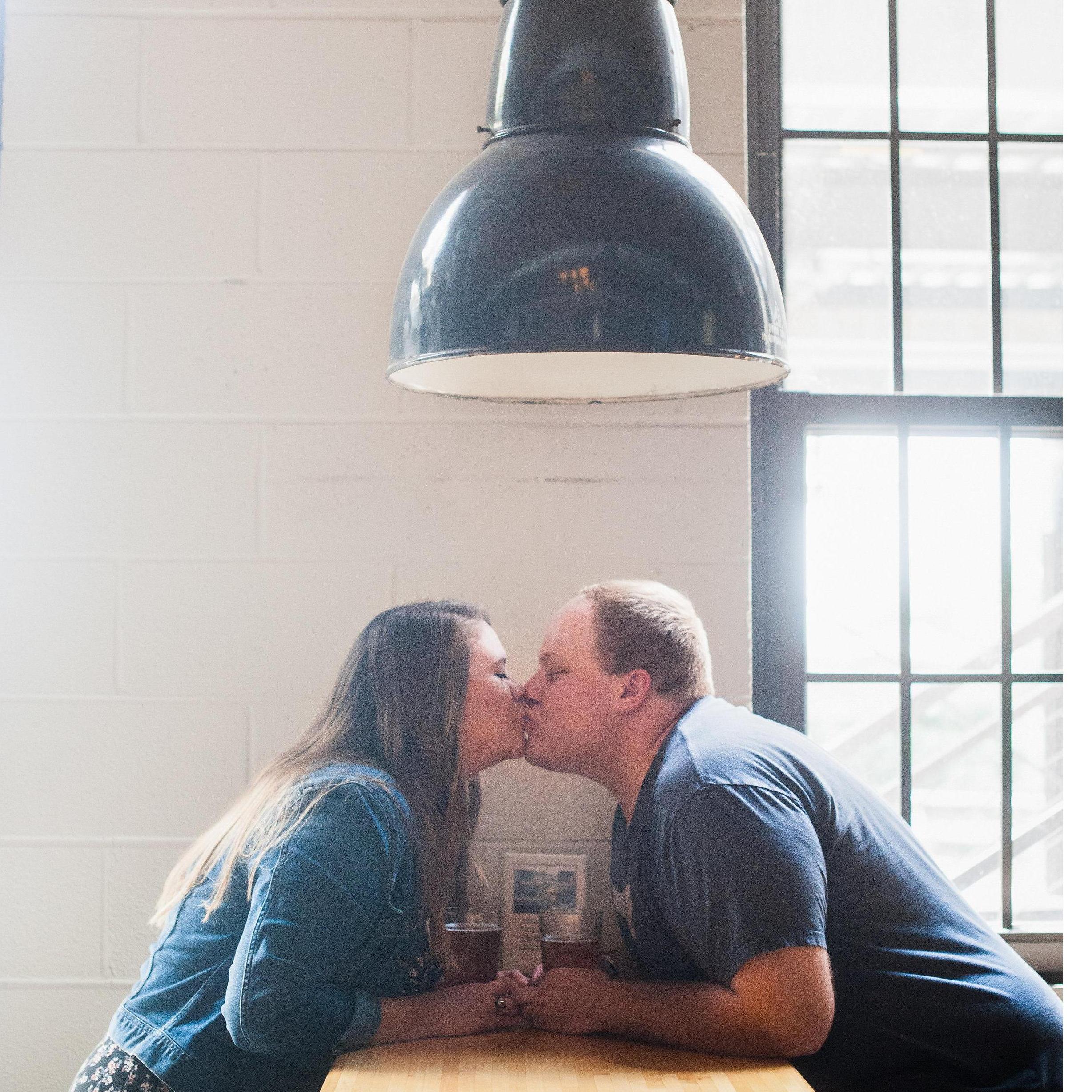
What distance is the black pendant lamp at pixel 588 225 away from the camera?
108cm

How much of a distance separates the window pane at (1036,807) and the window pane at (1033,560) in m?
0.07

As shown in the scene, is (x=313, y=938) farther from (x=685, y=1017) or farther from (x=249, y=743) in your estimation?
(x=249, y=743)

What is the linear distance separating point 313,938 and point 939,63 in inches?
79.4

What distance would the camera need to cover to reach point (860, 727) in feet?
7.29

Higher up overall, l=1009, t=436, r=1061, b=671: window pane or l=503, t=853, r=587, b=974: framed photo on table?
l=1009, t=436, r=1061, b=671: window pane

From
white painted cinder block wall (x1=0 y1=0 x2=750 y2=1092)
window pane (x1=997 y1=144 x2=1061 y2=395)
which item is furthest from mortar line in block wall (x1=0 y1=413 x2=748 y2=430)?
window pane (x1=997 y1=144 x2=1061 y2=395)

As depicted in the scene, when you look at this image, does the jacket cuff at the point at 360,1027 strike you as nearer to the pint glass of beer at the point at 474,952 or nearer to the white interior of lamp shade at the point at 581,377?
the pint glass of beer at the point at 474,952

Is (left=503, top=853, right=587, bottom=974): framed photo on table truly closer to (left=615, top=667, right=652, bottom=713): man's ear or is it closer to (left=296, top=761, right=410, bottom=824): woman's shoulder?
(left=615, top=667, right=652, bottom=713): man's ear

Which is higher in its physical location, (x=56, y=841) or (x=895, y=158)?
(x=895, y=158)

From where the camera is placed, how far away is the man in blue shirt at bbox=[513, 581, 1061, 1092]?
1439 millimetres

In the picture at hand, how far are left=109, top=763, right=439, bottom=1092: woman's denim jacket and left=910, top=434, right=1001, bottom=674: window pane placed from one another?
118 cm

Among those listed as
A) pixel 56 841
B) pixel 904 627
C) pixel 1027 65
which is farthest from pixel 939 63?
pixel 56 841

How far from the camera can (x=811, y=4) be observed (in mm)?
2266

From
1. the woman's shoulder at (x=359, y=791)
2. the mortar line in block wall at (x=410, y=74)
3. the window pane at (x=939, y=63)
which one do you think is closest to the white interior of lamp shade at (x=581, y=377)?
the woman's shoulder at (x=359, y=791)
